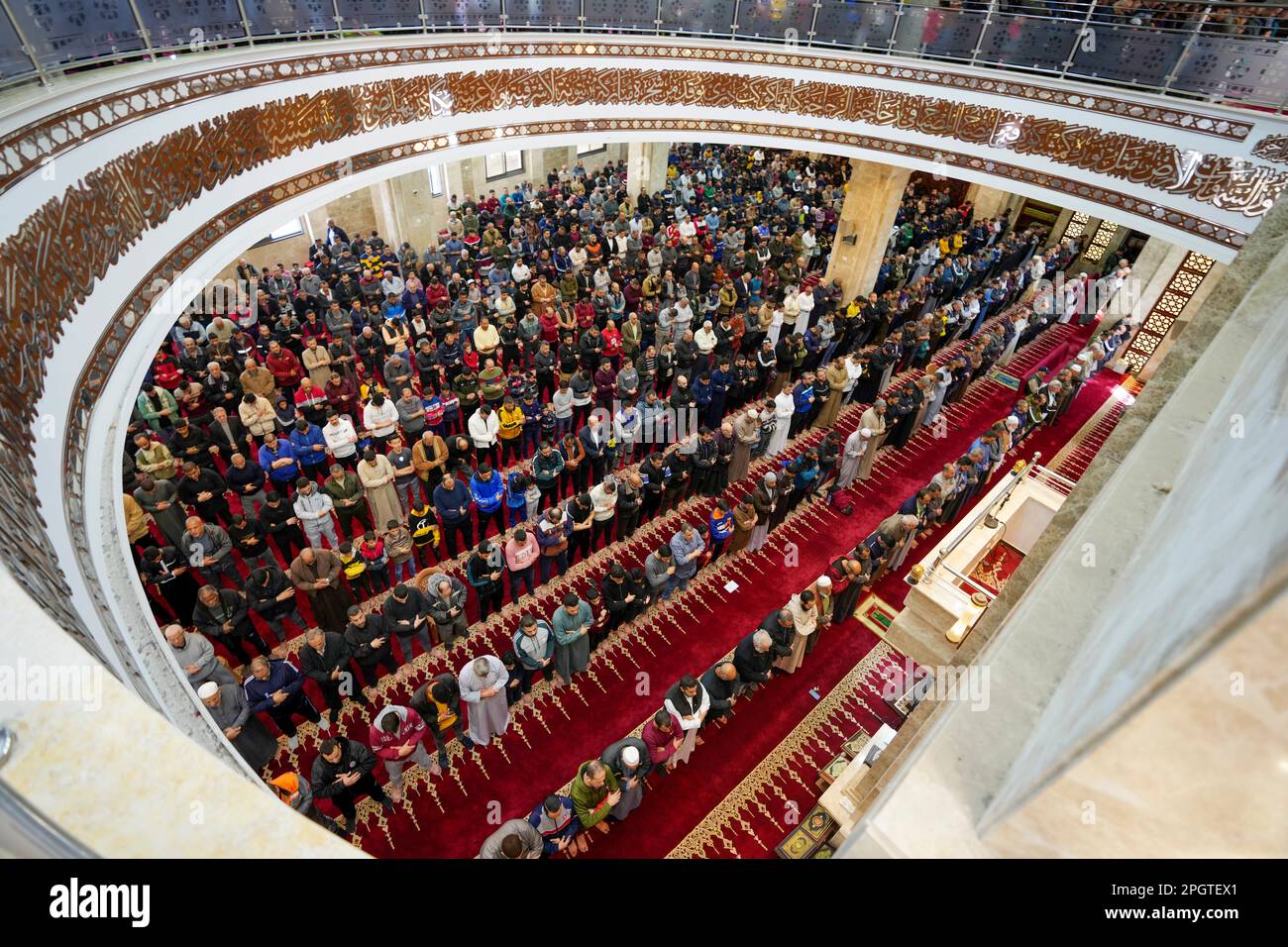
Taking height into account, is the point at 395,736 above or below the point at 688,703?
above

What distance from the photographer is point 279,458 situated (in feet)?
23.1

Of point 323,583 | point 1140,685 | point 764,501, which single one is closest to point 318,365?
point 323,583

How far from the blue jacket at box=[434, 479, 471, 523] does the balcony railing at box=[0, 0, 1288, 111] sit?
4.14 m

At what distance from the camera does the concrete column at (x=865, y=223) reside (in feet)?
39.3

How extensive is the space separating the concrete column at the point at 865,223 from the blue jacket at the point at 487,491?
930cm

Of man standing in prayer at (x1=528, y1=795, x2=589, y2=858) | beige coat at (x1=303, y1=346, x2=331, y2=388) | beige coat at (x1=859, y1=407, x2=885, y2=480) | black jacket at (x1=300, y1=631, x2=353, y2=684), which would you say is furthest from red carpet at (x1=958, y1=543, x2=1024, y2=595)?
beige coat at (x1=303, y1=346, x2=331, y2=388)

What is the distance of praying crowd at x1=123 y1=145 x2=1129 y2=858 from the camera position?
5441 millimetres

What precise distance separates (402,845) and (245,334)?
8005mm

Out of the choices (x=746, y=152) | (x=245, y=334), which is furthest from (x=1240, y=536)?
(x=746, y=152)

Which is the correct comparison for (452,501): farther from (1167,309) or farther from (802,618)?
(1167,309)

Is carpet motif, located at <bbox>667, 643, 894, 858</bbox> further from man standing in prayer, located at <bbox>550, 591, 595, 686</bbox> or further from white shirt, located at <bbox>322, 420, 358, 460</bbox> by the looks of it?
white shirt, located at <bbox>322, 420, 358, 460</bbox>

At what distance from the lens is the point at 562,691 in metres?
6.39

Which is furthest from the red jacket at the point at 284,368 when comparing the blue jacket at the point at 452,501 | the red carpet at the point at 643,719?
the red carpet at the point at 643,719

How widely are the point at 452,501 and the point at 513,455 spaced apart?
2.28 meters
